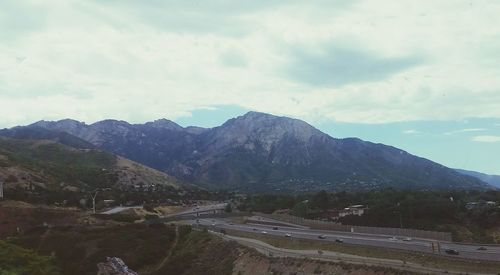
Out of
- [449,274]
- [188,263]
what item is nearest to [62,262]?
[188,263]

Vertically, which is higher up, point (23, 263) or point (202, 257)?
point (23, 263)

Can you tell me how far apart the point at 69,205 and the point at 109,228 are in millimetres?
72606

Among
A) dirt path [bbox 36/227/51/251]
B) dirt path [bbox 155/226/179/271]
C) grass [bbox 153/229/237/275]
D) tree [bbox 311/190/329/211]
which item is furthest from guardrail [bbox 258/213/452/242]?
dirt path [bbox 36/227/51/251]

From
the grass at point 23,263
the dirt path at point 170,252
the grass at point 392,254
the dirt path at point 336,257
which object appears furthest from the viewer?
the dirt path at point 170,252

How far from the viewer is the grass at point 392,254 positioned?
167 ft

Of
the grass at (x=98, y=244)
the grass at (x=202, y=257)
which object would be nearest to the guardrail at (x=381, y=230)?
the grass at (x=202, y=257)

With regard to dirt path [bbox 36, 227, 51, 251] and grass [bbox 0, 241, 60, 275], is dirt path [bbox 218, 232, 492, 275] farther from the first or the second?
dirt path [bbox 36, 227, 51, 251]

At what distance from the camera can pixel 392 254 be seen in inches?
2388

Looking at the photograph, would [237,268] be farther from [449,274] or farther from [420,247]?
[449,274]

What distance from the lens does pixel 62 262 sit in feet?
294

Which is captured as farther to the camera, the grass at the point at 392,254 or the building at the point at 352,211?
the building at the point at 352,211

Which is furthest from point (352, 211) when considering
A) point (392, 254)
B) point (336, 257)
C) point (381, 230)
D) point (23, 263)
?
point (23, 263)

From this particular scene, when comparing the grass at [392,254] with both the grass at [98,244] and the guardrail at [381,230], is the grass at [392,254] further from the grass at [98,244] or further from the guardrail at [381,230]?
the grass at [98,244]

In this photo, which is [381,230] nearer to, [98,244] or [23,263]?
[98,244]
